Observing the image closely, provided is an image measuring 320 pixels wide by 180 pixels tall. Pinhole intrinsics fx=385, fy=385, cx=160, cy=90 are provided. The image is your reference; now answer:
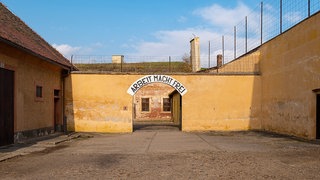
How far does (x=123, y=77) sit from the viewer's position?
73.6 ft

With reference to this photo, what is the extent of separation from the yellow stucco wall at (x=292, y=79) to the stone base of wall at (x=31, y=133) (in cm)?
1185

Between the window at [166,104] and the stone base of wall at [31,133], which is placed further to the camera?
the window at [166,104]

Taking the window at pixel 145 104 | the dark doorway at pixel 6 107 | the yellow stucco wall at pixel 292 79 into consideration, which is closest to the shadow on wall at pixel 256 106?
the yellow stucco wall at pixel 292 79

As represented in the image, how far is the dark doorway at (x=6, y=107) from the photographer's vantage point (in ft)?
45.9

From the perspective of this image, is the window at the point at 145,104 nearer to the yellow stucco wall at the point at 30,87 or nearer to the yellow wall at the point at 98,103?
the yellow wall at the point at 98,103

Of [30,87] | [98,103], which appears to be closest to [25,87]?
[30,87]

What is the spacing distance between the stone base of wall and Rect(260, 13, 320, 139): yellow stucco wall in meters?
11.9

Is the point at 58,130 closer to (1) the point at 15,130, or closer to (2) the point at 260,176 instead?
(1) the point at 15,130

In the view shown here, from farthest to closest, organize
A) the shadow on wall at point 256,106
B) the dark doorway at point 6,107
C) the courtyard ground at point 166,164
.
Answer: the shadow on wall at point 256,106 → the dark doorway at point 6,107 → the courtyard ground at point 166,164

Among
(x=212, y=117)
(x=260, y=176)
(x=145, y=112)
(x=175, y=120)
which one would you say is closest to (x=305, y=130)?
(x=212, y=117)

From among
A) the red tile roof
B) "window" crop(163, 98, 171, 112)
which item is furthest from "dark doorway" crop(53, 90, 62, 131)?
"window" crop(163, 98, 171, 112)

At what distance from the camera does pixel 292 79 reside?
18.3m

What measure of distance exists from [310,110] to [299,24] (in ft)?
13.1

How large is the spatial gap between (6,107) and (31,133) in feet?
9.86
